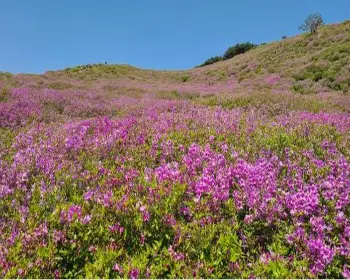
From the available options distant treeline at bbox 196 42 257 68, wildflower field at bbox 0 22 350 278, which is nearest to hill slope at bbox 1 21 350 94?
wildflower field at bbox 0 22 350 278

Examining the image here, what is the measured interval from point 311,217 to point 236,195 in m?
1.05

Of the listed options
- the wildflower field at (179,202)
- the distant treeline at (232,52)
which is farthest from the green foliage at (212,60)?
the wildflower field at (179,202)

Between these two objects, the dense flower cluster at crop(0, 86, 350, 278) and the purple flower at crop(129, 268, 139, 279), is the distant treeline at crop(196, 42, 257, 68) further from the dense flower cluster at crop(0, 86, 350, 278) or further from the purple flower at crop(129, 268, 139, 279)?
the purple flower at crop(129, 268, 139, 279)

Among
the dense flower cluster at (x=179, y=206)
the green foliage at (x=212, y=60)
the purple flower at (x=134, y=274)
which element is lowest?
the purple flower at (x=134, y=274)

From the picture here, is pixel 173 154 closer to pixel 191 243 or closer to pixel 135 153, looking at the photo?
pixel 135 153

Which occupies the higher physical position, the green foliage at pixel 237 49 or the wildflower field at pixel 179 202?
the green foliage at pixel 237 49

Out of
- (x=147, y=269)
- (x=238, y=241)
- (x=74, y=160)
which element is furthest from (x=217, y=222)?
(x=74, y=160)

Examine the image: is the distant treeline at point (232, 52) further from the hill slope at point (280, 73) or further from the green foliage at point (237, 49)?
the hill slope at point (280, 73)

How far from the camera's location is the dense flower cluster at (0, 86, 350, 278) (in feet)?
13.0

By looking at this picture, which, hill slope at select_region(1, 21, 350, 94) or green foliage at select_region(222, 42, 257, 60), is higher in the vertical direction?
green foliage at select_region(222, 42, 257, 60)

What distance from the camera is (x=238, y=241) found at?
14.8 feet

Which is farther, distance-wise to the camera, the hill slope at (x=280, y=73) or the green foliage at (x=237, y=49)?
the green foliage at (x=237, y=49)

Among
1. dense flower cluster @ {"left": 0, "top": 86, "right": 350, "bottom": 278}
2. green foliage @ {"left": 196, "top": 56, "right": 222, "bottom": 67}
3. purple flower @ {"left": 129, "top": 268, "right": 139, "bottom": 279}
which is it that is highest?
green foliage @ {"left": 196, "top": 56, "right": 222, "bottom": 67}

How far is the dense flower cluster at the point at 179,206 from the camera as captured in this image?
397cm
